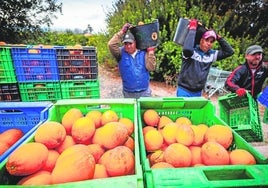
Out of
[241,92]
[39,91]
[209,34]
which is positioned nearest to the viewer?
[241,92]

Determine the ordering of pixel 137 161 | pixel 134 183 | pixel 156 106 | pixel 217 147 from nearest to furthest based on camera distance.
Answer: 1. pixel 134 183
2. pixel 137 161
3. pixel 217 147
4. pixel 156 106

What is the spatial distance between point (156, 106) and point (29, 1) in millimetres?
10359

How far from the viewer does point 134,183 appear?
0.95 m

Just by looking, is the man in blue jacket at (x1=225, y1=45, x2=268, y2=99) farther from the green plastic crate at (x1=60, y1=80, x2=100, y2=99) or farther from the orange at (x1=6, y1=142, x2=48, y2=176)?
the orange at (x1=6, y1=142, x2=48, y2=176)

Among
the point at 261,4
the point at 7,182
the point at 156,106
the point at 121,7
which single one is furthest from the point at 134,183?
the point at 261,4

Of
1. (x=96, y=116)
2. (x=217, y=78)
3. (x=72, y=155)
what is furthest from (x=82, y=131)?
(x=217, y=78)

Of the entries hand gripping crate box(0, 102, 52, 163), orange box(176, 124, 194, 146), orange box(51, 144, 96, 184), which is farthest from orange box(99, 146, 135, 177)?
hand gripping crate box(0, 102, 52, 163)

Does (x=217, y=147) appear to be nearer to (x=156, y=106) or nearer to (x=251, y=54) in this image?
(x=156, y=106)

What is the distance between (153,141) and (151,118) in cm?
38

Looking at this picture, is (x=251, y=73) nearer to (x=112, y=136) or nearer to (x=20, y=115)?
(x=112, y=136)

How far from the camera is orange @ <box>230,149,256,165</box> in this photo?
53.4 inches

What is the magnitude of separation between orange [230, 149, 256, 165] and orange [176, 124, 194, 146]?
30 cm

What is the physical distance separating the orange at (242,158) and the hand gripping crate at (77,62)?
2793mm

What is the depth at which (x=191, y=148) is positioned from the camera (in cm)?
164
